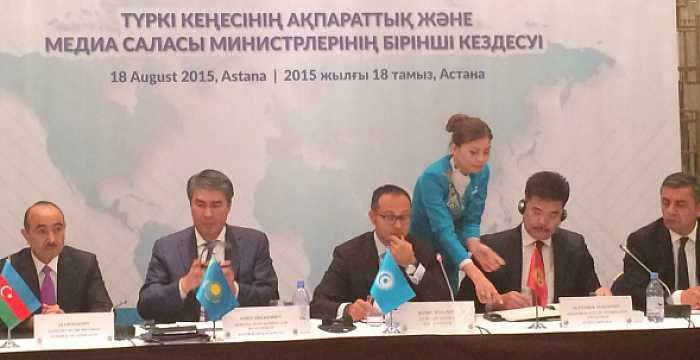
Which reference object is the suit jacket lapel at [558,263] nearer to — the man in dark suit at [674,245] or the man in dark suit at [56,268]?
the man in dark suit at [674,245]

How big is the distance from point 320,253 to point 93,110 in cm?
145

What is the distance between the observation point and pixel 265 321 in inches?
141

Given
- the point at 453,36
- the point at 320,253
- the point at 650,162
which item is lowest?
the point at 320,253

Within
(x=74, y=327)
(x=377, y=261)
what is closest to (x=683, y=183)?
(x=377, y=261)

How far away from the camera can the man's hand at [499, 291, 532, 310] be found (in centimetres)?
423

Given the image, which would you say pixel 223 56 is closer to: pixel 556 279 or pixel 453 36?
pixel 453 36

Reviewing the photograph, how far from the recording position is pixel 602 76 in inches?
203

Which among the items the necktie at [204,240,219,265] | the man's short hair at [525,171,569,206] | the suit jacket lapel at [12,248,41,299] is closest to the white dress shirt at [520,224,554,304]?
the man's short hair at [525,171,569,206]

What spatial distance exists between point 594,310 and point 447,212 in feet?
4.98

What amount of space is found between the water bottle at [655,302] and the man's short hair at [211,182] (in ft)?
6.91

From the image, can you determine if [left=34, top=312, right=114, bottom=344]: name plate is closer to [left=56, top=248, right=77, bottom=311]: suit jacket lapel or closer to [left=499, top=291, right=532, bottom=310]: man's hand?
[left=56, top=248, right=77, bottom=311]: suit jacket lapel

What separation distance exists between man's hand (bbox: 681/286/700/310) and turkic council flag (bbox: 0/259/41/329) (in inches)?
112

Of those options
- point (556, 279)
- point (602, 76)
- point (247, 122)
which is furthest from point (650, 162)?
point (247, 122)

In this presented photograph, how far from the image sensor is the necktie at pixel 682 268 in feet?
15.3
